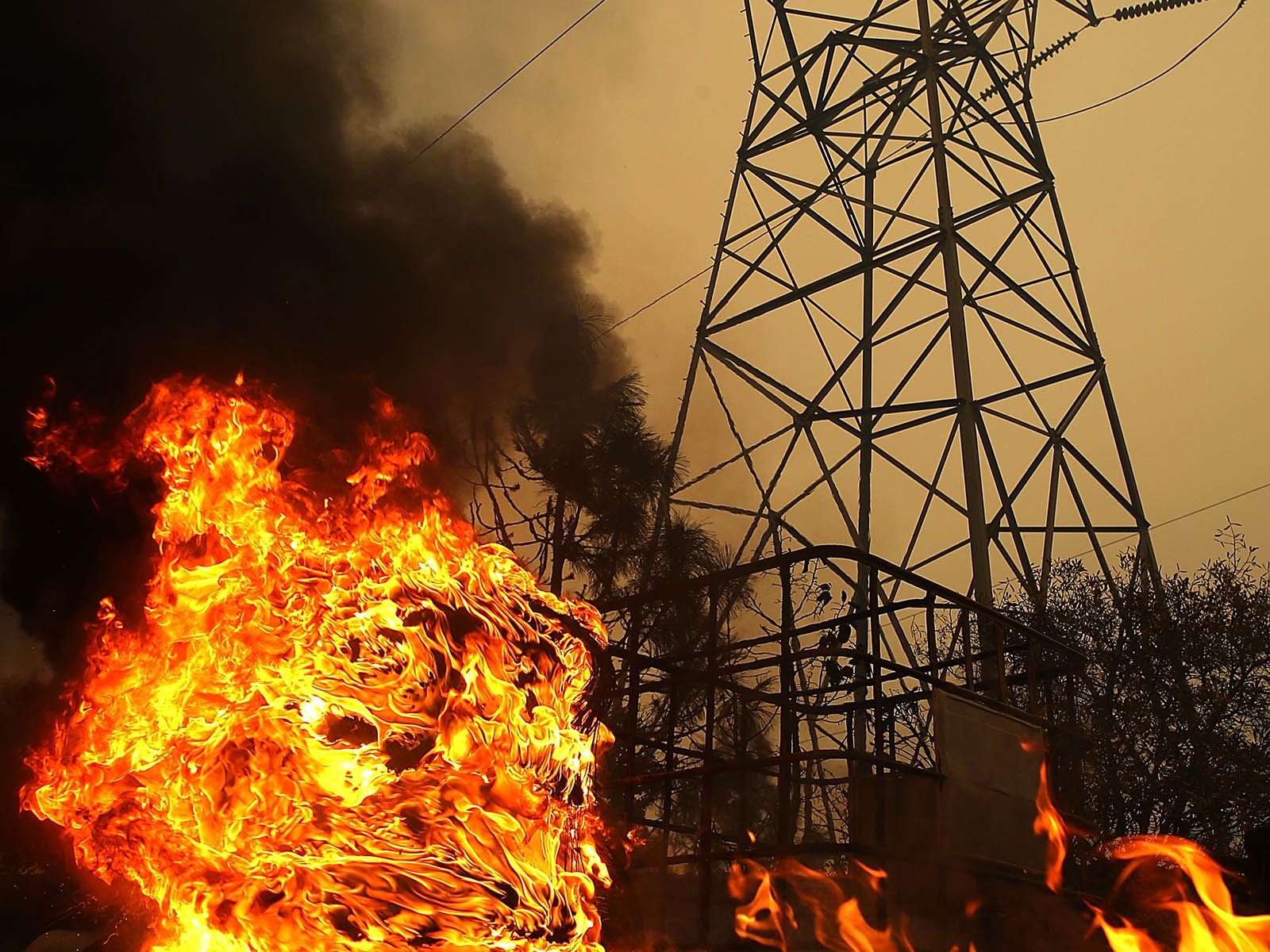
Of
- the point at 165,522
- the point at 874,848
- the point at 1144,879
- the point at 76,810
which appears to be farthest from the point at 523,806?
the point at 1144,879

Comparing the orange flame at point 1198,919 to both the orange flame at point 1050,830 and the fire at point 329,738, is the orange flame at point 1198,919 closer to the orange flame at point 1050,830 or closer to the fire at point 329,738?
the orange flame at point 1050,830

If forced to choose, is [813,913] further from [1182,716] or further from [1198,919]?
[1182,716]

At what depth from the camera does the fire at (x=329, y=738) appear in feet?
19.6

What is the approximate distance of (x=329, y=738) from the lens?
279 inches

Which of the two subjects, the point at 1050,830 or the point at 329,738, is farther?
the point at 1050,830

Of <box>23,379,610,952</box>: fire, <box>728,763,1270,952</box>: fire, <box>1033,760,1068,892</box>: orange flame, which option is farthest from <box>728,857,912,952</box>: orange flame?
<box>1033,760,1068,892</box>: orange flame

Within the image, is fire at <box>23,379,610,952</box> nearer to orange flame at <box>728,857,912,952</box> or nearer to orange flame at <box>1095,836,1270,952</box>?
orange flame at <box>728,857,912,952</box>

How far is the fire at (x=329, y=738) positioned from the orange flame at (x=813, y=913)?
Answer: 1110 mm

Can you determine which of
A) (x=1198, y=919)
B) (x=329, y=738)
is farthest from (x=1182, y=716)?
(x=329, y=738)

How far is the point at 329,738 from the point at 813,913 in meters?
3.34

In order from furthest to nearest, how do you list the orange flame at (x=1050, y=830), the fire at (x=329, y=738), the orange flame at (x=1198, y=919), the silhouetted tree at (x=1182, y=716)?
the silhouetted tree at (x=1182, y=716), the orange flame at (x=1050, y=830), the orange flame at (x=1198, y=919), the fire at (x=329, y=738)

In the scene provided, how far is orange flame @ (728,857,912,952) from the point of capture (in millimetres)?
6511

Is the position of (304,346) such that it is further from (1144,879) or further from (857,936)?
(1144,879)

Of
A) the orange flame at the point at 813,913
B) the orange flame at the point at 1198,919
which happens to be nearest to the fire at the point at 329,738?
the orange flame at the point at 813,913
